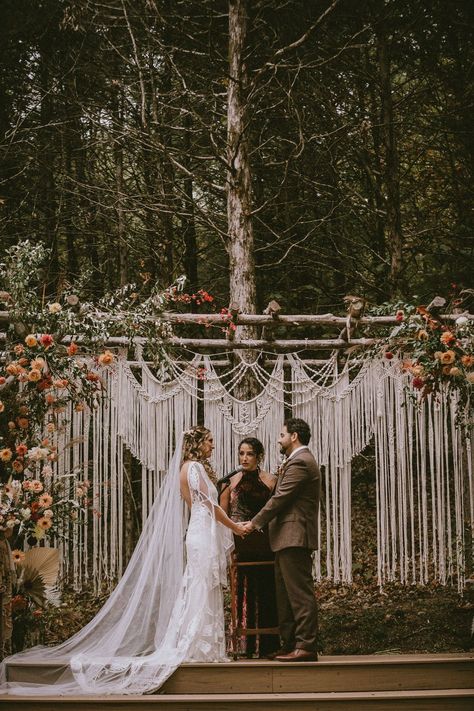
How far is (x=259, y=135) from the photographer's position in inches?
369

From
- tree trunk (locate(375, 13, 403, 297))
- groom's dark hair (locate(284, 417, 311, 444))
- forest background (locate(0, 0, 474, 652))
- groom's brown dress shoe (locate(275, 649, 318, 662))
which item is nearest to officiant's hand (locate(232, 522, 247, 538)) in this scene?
groom's dark hair (locate(284, 417, 311, 444))

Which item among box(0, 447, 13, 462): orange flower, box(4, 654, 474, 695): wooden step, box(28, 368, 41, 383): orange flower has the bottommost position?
box(4, 654, 474, 695): wooden step

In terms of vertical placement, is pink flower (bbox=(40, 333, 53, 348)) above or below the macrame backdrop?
above

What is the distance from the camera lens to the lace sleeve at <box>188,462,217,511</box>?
5168 mm

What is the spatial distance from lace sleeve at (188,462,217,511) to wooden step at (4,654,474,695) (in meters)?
0.94

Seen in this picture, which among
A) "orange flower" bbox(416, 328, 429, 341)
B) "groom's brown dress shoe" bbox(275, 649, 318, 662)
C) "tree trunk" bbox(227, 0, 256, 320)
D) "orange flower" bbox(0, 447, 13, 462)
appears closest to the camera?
"groom's brown dress shoe" bbox(275, 649, 318, 662)

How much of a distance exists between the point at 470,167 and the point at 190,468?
5745 mm

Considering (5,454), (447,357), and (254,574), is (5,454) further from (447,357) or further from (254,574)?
(447,357)

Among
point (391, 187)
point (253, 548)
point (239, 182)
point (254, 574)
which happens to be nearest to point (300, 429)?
point (253, 548)

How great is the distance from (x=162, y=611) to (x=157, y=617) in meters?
0.04

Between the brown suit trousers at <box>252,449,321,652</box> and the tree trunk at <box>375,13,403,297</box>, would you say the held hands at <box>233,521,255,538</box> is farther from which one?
the tree trunk at <box>375,13,403,297</box>

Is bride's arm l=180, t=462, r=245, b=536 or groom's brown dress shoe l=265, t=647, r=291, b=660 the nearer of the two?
groom's brown dress shoe l=265, t=647, r=291, b=660

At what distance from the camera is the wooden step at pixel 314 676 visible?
4.56 metres

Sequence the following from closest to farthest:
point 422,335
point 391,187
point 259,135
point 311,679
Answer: point 311,679 < point 422,335 < point 391,187 < point 259,135
